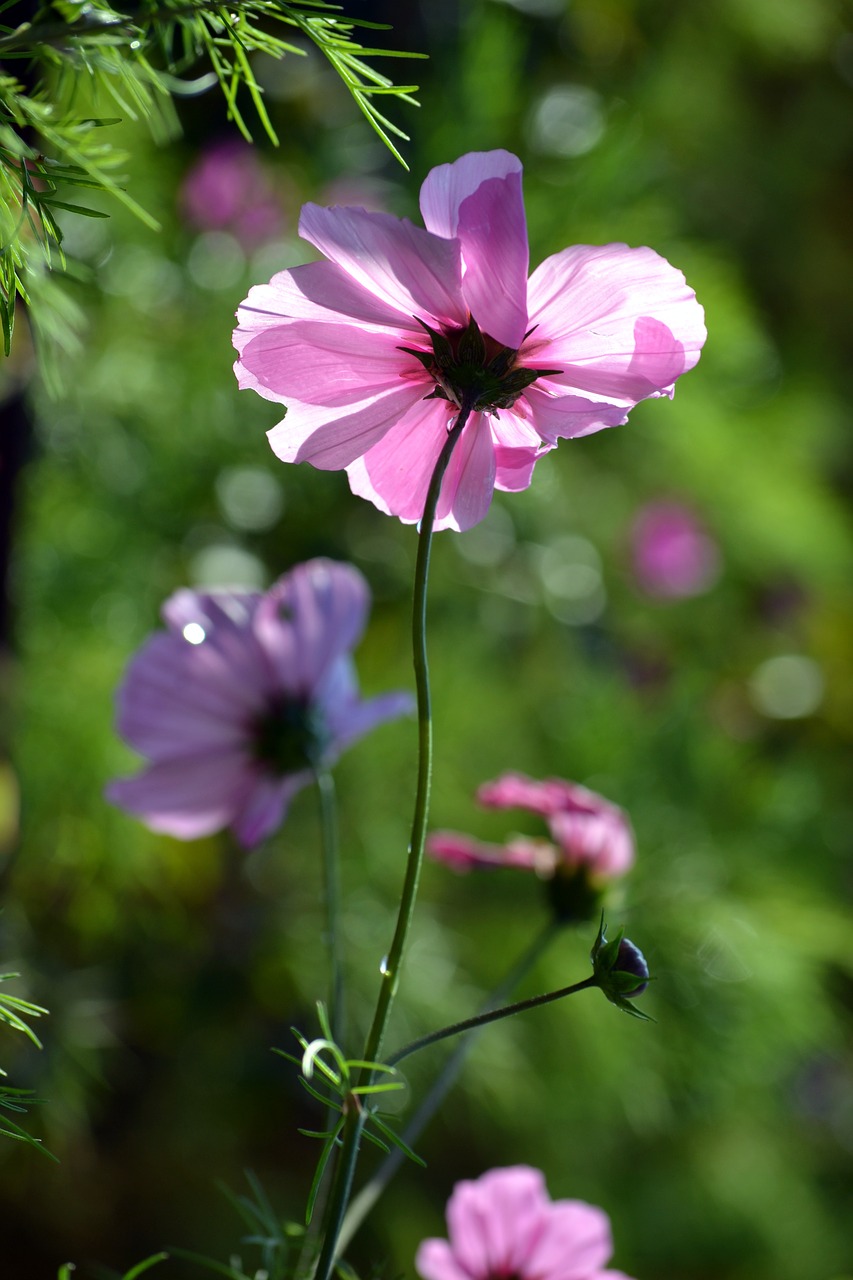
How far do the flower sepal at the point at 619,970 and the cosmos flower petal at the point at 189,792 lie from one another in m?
0.14

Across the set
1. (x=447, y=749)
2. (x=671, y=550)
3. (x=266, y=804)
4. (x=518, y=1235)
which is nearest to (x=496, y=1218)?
(x=518, y=1235)

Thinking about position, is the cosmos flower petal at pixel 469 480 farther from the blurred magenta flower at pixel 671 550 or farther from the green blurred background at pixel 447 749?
the blurred magenta flower at pixel 671 550

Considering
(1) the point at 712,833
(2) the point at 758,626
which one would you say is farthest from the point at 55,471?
(2) the point at 758,626

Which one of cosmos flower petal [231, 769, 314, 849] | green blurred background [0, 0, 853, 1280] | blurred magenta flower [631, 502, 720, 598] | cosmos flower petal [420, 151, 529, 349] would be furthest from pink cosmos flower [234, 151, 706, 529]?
blurred magenta flower [631, 502, 720, 598]

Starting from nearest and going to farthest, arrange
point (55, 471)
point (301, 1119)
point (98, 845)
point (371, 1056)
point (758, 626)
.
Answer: point (371, 1056) → point (98, 845) → point (55, 471) → point (301, 1119) → point (758, 626)

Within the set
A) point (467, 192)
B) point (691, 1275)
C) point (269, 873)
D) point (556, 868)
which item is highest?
point (467, 192)

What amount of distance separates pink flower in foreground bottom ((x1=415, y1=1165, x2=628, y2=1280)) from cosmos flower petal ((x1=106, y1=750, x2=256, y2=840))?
101 mm

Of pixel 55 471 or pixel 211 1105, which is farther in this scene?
pixel 211 1105

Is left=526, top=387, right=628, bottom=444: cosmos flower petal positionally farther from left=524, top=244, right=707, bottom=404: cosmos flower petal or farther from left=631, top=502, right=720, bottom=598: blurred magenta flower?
left=631, top=502, right=720, bottom=598: blurred magenta flower

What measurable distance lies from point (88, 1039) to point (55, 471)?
0.28 m

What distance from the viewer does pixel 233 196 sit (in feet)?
2.42

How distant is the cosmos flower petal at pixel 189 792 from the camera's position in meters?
0.27

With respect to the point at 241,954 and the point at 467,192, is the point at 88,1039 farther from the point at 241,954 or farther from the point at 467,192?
the point at 467,192

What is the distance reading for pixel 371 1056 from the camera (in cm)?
16
